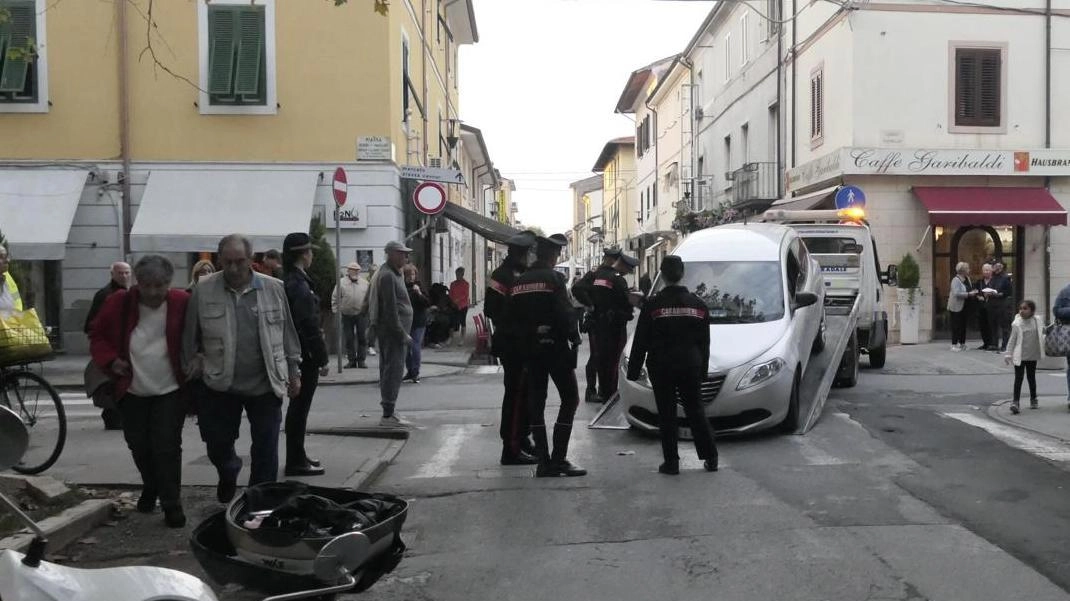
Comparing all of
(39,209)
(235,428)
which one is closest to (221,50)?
(39,209)

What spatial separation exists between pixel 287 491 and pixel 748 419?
17.8 ft

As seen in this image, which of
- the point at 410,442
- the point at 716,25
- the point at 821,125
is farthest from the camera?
the point at 716,25

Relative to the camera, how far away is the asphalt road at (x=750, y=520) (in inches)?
204

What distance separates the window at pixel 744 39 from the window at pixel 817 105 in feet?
24.3

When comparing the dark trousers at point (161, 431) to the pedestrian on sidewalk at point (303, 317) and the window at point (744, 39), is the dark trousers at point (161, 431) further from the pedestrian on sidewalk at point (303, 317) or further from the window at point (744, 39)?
the window at point (744, 39)

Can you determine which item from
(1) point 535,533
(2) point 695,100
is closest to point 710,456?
(1) point 535,533

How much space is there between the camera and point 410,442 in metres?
9.93

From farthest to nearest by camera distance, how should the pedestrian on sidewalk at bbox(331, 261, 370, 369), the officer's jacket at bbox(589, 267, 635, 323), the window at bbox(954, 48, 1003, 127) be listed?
the window at bbox(954, 48, 1003, 127) < the pedestrian on sidewalk at bbox(331, 261, 370, 369) < the officer's jacket at bbox(589, 267, 635, 323)

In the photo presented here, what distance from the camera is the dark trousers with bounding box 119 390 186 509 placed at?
20.3 feet

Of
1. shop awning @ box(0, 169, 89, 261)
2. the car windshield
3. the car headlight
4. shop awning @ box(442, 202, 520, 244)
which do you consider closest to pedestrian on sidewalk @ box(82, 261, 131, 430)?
the car windshield

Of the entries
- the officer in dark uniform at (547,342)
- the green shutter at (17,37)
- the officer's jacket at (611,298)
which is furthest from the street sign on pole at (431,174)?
the officer in dark uniform at (547,342)

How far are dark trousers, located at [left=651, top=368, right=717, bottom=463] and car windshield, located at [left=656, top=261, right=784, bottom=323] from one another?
87.2 inches

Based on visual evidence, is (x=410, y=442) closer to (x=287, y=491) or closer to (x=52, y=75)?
(x=287, y=491)

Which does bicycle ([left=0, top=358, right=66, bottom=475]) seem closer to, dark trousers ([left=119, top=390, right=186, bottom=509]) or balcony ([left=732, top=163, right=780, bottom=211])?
dark trousers ([left=119, top=390, right=186, bottom=509])
